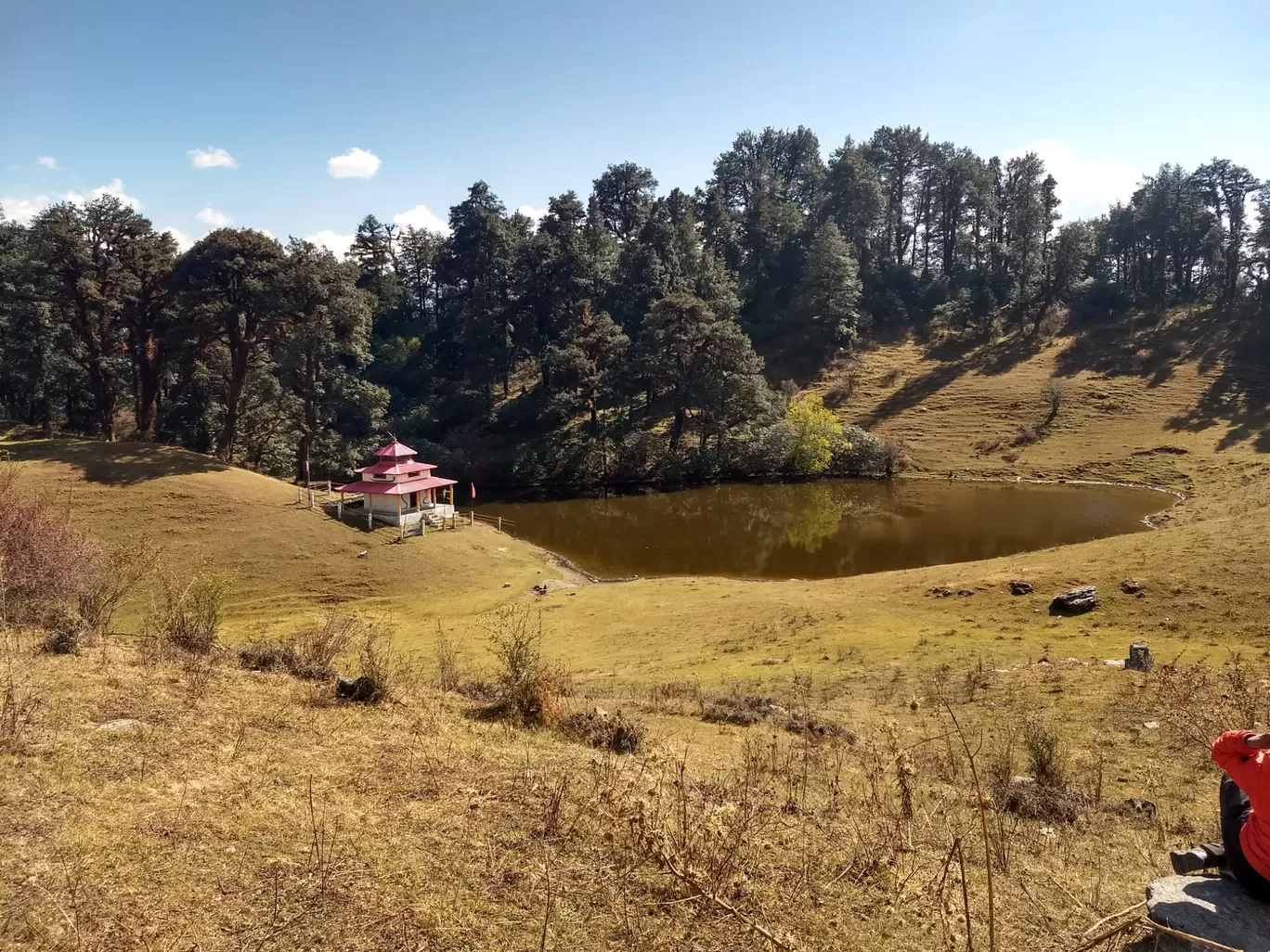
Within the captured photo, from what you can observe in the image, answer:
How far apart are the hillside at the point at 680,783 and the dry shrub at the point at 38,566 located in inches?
67.7

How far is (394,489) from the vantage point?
2830 centimetres

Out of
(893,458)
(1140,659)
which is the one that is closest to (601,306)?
(893,458)

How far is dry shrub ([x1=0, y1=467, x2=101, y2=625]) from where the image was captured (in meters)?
11.8

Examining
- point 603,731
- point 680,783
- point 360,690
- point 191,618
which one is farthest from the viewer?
point 191,618

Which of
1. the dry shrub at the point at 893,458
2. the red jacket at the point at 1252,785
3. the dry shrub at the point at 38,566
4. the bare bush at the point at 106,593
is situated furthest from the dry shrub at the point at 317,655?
the dry shrub at the point at 893,458

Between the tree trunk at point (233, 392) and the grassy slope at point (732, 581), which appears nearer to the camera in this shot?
the grassy slope at point (732, 581)

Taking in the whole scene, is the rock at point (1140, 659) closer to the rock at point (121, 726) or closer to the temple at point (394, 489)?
the rock at point (121, 726)

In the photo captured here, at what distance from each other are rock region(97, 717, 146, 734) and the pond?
2128cm

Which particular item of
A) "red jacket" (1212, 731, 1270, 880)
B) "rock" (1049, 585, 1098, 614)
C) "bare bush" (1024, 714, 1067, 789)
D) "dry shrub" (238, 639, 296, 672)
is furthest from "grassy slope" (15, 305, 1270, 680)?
"red jacket" (1212, 731, 1270, 880)

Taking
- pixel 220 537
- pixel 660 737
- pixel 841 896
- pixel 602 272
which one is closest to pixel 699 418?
pixel 602 272

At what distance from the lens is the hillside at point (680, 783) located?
16.1 feet

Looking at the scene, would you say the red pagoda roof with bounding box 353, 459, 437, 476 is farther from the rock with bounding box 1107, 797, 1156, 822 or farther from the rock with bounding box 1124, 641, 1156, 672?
the rock with bounding box 1107, 797, 1156, 822

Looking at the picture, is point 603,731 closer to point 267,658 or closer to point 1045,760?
point 1045,760

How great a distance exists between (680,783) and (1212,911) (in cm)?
361
